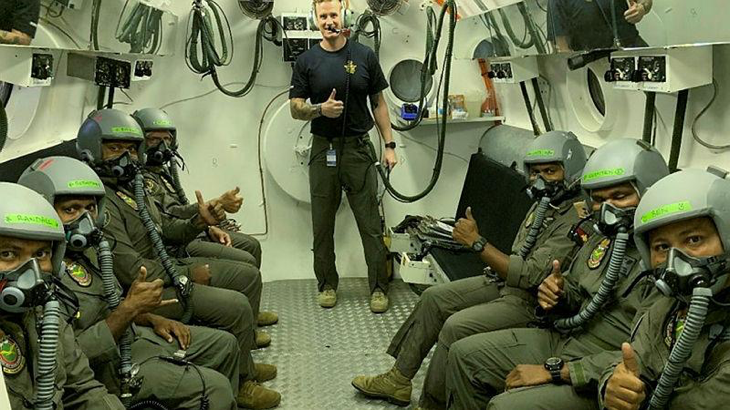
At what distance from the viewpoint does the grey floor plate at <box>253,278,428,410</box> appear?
373 centimetres

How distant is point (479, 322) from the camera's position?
3.17 meters

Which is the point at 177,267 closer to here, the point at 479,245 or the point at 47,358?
the point at 479,245

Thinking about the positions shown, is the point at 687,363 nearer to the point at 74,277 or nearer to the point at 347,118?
the point at 74,277

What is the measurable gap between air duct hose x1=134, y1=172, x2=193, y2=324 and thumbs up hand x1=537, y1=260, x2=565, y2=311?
156cm

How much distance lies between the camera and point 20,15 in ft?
9.20

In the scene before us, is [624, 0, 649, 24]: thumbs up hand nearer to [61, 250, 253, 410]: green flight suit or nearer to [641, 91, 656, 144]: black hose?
[641, 91, 656, 144]: black hose

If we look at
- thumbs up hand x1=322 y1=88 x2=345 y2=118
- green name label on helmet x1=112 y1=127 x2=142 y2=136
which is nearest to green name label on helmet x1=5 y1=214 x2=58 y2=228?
green name label on helmet x1=112 y1=127 x2=142 y2=136

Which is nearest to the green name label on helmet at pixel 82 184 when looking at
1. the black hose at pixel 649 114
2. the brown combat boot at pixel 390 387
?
the brown combat boot at pixel 390 387

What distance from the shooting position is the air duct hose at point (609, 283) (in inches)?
96.9

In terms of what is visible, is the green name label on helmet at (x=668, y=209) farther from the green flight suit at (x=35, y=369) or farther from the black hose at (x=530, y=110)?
the black hose at (x=530, y=110)

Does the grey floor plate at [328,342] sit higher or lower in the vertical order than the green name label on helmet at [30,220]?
lower

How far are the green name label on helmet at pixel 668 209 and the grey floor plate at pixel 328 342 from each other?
1.89 m

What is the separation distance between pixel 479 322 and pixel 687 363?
4.07ft

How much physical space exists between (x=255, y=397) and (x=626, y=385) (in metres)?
1.98
